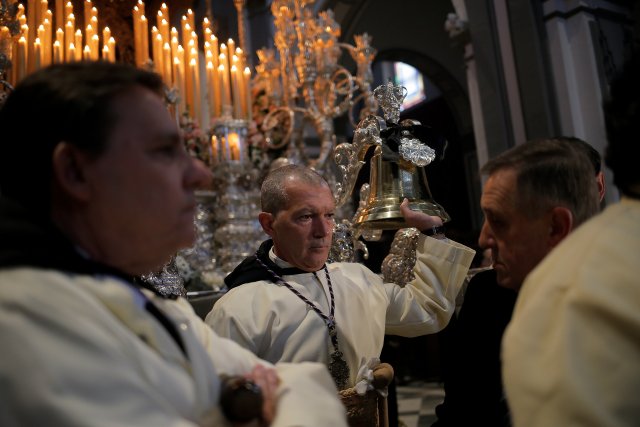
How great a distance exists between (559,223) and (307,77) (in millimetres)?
4358

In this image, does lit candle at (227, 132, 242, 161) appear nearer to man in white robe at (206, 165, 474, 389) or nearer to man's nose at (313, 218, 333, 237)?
man in white robe at (206, 165, 474, 389)

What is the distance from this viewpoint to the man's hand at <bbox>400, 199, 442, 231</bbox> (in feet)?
7.38

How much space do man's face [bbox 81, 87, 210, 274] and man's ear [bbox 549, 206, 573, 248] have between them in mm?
969

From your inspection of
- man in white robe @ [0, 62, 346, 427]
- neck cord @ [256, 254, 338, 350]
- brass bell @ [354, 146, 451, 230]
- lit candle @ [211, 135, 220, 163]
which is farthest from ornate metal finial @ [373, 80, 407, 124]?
lit candle @ [211, 135, 220, 163]

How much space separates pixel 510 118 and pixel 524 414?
474 cm

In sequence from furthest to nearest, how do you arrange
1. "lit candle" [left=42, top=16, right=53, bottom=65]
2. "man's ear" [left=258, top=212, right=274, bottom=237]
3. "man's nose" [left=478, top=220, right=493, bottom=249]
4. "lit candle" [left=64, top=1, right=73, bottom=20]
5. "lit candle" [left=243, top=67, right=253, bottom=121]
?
1. "lit candle" [left=243, top=67, right=253, bottom=121]
2. "lit candle" [left=64, top=1, right=73, bottom=20]
3. "lit candle" [left=42, top=16, right=53, bottom=65]
4. "man's ear" [left=258, top=212, right=274, bottom=237]
5. "man's nose" [left=478, top=220, right=493, bottom=249]

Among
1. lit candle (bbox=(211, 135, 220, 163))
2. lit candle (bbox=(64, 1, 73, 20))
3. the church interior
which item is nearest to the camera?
the church interior

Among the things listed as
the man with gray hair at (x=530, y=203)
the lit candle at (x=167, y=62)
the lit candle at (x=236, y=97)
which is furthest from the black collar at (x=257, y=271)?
the lit candle at (x=167, y=62)

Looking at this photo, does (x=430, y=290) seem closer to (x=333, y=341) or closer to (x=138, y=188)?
(x=333, y=341)

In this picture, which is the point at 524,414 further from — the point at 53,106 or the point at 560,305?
the point at 53,106

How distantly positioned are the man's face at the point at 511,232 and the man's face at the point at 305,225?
31.8 inches

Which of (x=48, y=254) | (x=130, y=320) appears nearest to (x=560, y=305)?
(x=130, y=320)

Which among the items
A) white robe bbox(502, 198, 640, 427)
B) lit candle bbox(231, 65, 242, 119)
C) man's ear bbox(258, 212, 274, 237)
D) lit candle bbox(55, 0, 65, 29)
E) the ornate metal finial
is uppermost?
lit candle bbox(55, 0, 65, 29)

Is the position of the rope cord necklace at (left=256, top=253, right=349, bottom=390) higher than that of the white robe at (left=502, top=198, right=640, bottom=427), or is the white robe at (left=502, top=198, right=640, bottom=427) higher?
the white robe at (left=502, top=198, right=640, bottom=427)
